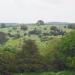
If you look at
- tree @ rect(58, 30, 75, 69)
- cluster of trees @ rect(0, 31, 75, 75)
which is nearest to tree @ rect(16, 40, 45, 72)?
cluster of trees @ rect(0, 31, 75, 75)

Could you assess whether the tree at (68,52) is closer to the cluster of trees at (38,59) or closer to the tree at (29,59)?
the cluster of trees at (38,59)

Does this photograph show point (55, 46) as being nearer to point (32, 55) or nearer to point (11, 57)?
point (32, 55)

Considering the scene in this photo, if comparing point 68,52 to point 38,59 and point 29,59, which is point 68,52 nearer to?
point 38,59

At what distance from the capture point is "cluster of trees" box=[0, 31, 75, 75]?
6256cm

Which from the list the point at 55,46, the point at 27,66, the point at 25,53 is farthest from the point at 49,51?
the point at 27,66

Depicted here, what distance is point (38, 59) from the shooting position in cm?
6712

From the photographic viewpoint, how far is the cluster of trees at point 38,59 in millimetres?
62562

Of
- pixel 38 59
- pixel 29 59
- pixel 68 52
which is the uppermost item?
pixel 68 52

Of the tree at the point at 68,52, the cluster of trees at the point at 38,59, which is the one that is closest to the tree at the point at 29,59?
the cluster of trees at the point at 38,59

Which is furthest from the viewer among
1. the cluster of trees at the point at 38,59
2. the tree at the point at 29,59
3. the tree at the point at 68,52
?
the tree at the point at 68,52

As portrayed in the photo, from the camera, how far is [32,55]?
225 ft

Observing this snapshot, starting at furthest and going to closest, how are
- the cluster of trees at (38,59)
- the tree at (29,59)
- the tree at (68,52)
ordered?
the tree at (68,52) → the tree at (29,59) → the cluster of trees at (38,59)

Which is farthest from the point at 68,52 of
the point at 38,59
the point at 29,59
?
the point at 29,59

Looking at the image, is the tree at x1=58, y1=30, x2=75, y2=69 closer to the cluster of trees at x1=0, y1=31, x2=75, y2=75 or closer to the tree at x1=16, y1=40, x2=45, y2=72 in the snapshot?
the cluster of trees at x1=0, y1=31, x2=75, y2=75
